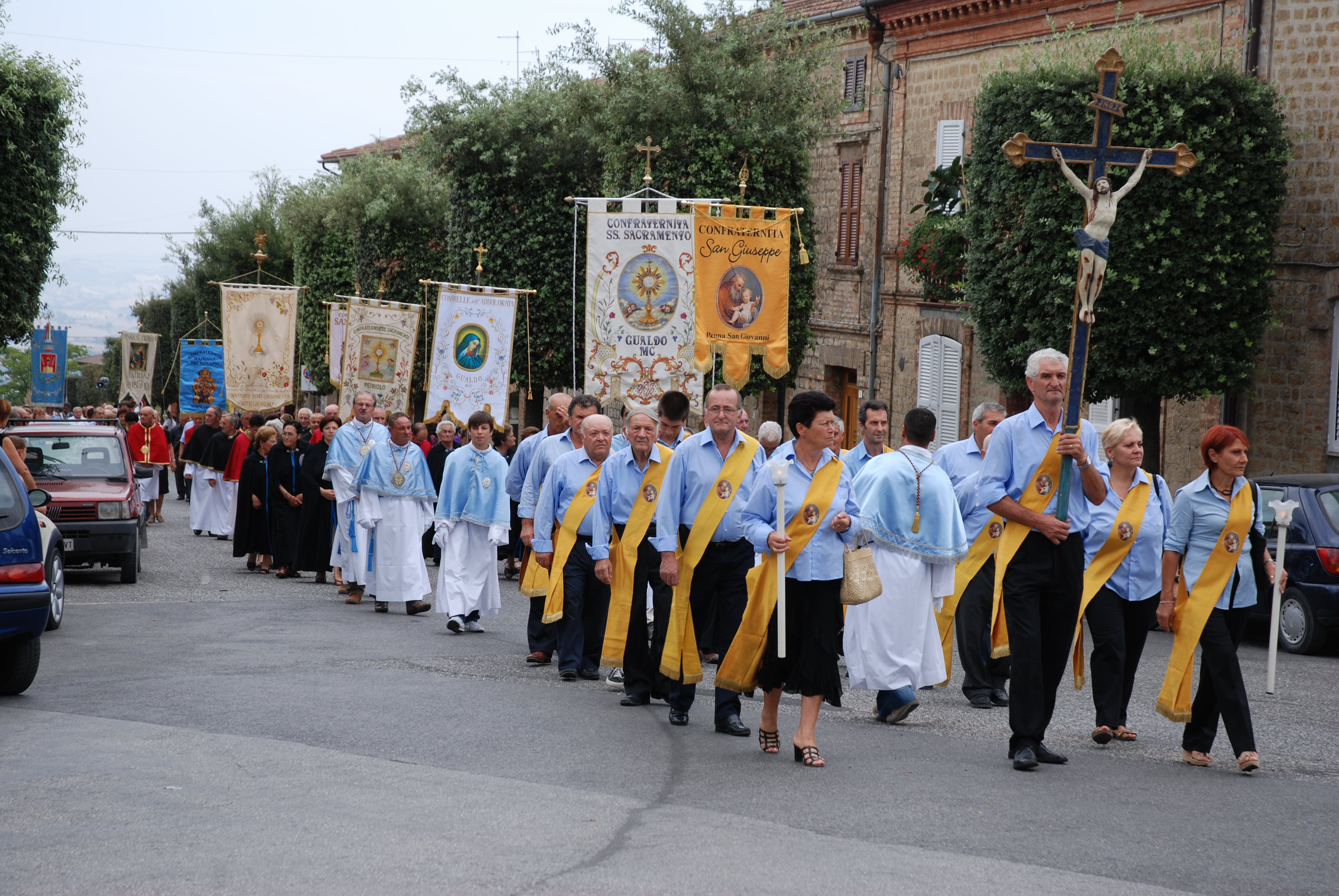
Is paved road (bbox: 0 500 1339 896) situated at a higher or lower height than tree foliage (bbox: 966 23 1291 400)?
lower

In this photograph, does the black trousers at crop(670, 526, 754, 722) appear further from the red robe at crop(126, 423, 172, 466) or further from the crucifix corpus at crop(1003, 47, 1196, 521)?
the red robe at crop(126, 423, 172, 466)

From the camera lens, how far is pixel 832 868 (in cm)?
536

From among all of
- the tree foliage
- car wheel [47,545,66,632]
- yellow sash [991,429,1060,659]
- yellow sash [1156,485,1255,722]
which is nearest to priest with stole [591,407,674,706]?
yellow sash [991,429,1060,659]

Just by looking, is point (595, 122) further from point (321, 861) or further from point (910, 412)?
point (321, 861)

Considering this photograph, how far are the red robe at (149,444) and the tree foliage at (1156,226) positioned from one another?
15078 mm

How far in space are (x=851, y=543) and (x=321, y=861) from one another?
330cm

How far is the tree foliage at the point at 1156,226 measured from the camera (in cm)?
1670

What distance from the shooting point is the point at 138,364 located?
156 feet

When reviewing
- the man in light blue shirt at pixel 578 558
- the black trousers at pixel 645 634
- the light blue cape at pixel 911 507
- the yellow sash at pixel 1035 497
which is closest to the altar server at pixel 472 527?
the man in light blue shirt at pixel 578 558

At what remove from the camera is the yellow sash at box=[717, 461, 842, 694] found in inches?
290

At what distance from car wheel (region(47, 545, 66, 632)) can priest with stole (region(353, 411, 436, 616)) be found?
2764 millimetres

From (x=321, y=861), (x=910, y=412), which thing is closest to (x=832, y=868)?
(x=321, y=861)

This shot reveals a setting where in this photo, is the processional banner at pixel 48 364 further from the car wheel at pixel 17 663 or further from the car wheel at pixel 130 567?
the car wheel at pixel 17 663

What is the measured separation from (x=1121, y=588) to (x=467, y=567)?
6.08 m
